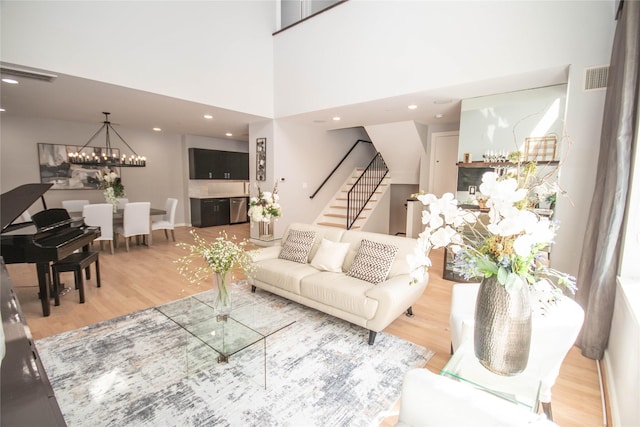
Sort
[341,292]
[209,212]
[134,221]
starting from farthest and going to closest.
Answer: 1. [209,212]
2. [134,221]
3. [341,292]

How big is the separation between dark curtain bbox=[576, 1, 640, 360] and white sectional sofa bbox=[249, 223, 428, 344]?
1.35 m

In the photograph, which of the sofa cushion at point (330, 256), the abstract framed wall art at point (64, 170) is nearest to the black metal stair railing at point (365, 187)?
the sofa cushion at point (330, 256)

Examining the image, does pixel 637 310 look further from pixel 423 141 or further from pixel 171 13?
pixel 171 13

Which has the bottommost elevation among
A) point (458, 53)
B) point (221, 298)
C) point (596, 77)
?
point (221, 298)

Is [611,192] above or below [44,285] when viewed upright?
above

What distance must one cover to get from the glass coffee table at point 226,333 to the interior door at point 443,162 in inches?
201

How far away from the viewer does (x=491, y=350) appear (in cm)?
128

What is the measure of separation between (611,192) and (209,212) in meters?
8.18

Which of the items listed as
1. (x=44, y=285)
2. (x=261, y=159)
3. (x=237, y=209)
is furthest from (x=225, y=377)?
(x=237, y=209)

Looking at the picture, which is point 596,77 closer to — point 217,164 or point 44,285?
point 44,285

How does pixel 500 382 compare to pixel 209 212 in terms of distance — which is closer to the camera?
pixel 500 382

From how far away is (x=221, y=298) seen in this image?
93.2 inches

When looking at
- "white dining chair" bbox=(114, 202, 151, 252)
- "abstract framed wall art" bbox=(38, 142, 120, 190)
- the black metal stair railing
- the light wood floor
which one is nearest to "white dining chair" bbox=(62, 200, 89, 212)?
"abstract framed wall art" bbox=(38, 142, 120, 190)

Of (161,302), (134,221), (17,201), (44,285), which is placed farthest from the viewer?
(134,221)
